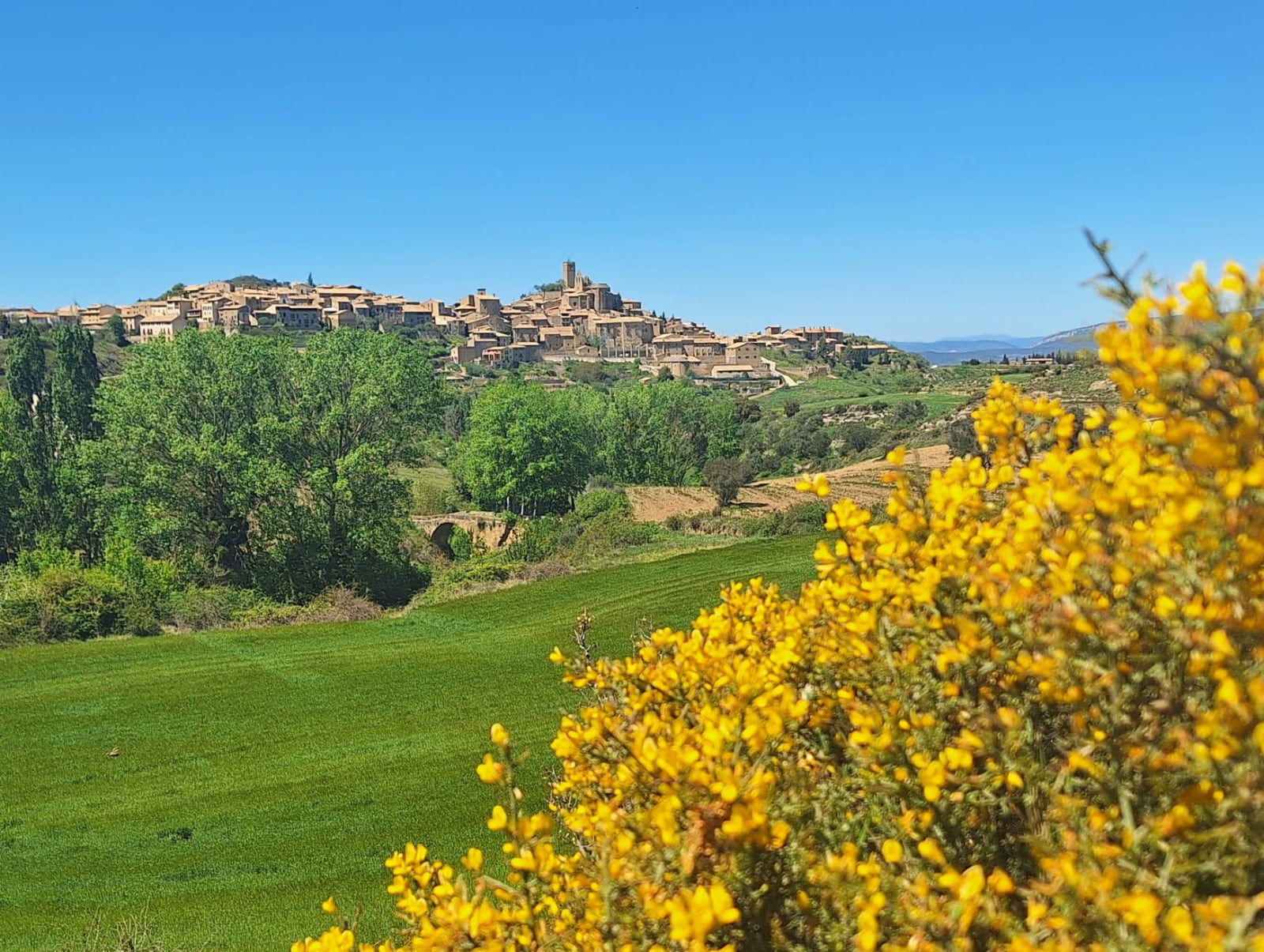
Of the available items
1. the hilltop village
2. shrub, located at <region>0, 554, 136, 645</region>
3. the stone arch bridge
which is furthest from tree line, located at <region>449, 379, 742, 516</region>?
the hilltop village

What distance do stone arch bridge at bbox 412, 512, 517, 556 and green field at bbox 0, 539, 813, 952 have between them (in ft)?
44.2

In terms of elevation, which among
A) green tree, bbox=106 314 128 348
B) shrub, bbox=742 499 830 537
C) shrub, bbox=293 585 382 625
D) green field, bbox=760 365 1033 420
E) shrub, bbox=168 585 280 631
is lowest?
shrub, bbox=293 585 382 625

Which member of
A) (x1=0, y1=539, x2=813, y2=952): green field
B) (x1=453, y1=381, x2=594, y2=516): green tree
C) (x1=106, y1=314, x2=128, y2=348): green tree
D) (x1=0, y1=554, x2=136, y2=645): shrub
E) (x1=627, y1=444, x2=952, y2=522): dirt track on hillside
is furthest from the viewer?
(x1=106, y1=314, x2=128, y2=348): green tree

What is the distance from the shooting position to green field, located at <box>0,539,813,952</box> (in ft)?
42.0

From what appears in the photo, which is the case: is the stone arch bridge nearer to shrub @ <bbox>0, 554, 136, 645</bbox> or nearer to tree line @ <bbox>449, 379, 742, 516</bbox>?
tree line @ <bbox>449, 379, 742, 516</bbox>

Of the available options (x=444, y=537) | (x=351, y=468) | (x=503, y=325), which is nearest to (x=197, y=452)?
(x=351, y=468)

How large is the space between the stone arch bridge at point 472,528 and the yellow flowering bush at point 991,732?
41.7m

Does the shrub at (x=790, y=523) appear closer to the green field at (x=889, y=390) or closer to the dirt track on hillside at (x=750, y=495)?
the dirt track on hillside at (x=750, y=495)

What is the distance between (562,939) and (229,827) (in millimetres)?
14493

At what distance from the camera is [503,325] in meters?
147

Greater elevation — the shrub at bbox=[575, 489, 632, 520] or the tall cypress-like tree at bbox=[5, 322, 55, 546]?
the tall cypress-like tree at bbox=[5, 322, 55, 546]

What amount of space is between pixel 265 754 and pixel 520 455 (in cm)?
3162

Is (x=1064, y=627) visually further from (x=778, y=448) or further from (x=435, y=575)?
(x=778, y=448)

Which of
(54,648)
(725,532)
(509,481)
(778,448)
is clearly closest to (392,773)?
(54,648)
